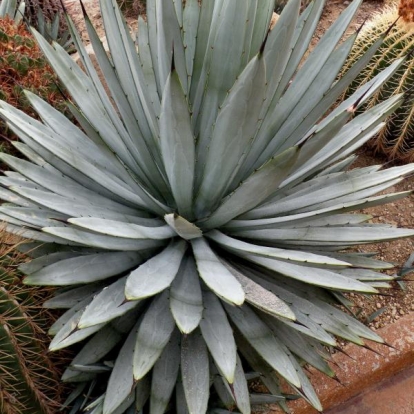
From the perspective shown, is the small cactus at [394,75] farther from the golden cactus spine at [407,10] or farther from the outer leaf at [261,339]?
the outer leaf at [261,339]

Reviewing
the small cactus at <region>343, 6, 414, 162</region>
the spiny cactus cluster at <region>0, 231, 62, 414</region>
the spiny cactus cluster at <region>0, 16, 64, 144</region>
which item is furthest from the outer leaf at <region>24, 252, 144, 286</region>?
the small cactus at <region>343, 6, 414, 162</region>

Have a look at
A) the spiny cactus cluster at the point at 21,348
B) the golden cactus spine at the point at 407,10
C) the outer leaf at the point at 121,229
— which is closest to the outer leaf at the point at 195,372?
the outer leaf at the point at 121,229

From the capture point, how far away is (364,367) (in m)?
2.52

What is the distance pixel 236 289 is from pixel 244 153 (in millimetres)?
534

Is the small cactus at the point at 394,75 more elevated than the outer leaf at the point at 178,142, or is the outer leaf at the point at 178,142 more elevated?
the outer leaf at the point at 178,142

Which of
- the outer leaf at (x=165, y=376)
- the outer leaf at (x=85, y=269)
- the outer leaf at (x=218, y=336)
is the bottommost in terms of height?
the outer leaf at (x=165, y=376)

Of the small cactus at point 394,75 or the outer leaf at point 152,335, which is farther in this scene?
the small cactus at point 394,75

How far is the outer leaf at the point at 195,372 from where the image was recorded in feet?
5.59

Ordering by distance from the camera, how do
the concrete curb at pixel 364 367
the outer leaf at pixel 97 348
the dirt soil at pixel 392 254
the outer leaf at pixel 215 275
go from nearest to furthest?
1. the outer leaf at pixel 215 275
2. the outer leaf at pixel 97 348
3. the concrete curb at pixel 364 367
4. the dirt soil at pixel 392 254

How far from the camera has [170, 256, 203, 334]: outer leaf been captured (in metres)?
1.56

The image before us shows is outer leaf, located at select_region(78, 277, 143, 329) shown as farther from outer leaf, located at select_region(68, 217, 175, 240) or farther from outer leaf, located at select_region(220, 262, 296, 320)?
outer leaf, located at select_region(220, 262, 296, 320)

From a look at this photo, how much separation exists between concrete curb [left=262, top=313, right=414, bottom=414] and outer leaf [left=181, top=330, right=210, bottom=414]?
657 mm

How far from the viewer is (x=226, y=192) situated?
1.98m

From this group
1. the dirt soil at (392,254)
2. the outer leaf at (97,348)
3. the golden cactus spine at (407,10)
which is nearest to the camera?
the outer leaf at (97,348)
